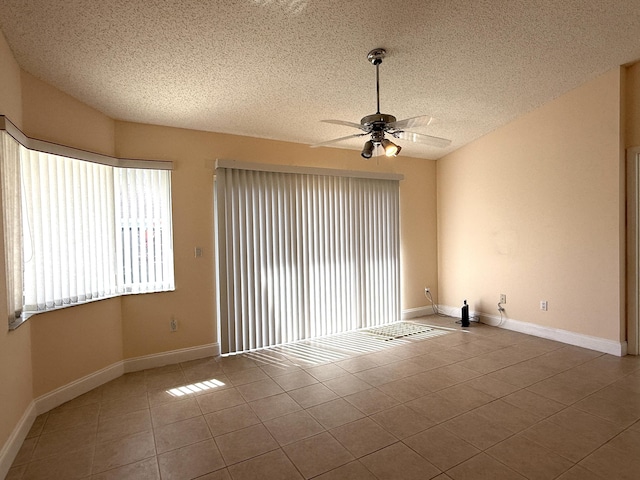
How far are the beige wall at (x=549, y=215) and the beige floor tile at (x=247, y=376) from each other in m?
3.51

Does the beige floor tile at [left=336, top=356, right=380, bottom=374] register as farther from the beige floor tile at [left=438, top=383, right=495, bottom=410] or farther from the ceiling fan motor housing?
the ceiling fan motor housing

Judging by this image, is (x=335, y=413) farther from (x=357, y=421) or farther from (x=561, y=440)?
(x=561, y=440)

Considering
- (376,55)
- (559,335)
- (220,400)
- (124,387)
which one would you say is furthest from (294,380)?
(559,335)

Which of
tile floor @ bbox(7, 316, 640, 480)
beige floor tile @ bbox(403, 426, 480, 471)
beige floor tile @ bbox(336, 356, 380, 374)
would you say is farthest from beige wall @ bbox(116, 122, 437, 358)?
beige floor tile @ bbox(403, 426, 480, 471)

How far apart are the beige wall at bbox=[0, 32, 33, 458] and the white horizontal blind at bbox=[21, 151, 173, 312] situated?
354mm

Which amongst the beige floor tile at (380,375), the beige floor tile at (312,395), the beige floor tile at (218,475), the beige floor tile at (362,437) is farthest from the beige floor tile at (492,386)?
the beige floor tile at (218,475)

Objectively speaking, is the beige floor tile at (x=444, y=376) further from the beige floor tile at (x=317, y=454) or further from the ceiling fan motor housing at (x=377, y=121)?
the ceiling fan motor housing at (x=377, y=121)

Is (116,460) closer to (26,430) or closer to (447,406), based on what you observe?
(26,430)

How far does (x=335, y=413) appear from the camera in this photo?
265cm

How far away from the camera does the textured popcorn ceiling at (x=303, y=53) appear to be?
2.26 metres

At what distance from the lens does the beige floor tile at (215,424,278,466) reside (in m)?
2.17

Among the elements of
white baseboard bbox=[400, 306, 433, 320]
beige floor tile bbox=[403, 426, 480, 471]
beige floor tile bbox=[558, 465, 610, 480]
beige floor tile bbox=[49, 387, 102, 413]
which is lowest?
beige floor tile bbox=[49, 387, 102, 413]

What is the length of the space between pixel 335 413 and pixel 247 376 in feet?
3.72

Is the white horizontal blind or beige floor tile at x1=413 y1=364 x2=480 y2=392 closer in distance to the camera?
the white horizontal blind
